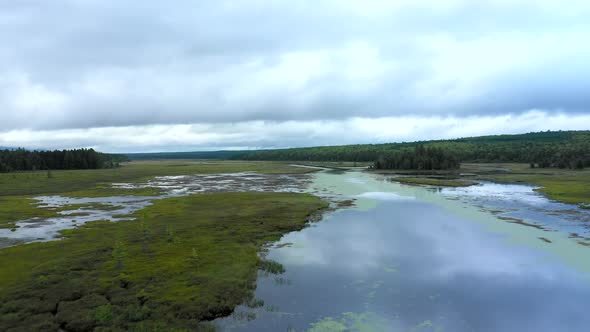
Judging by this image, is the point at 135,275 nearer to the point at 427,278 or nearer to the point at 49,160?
the point at 427,278

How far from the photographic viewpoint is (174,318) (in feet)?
62.1

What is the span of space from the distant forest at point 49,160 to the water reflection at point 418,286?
151m

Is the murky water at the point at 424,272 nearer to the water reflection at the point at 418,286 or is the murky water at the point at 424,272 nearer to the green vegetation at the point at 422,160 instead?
the water reflection at the point at 418,286

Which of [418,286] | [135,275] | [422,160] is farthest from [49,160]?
[418,286]

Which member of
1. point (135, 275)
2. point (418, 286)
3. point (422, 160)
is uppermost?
point (422, 160)

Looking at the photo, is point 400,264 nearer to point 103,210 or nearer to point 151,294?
point 151,294

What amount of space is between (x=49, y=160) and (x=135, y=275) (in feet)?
563

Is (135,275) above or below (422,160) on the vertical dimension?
below

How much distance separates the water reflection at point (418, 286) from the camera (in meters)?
19.0

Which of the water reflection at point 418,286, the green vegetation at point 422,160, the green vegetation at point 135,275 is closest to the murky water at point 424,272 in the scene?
the water reflection at point 418,286

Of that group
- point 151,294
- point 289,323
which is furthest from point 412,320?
point 151,294

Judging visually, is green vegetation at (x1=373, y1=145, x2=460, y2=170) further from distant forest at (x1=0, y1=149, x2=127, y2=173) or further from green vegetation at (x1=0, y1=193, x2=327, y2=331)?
distant forest at (x1=0, y1=149, x2=127, y2=173)

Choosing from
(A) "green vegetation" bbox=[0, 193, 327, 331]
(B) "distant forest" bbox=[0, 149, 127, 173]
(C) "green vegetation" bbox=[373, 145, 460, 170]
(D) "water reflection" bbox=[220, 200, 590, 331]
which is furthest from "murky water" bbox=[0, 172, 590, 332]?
(B) "distant forest" bbox=[0, 149, 127, 173]

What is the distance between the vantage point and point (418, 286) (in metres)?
23.5
